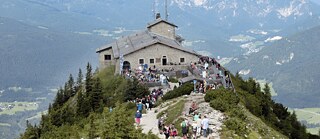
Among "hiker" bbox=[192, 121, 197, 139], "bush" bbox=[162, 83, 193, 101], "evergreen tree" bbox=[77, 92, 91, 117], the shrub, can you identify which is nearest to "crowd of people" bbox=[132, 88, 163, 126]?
"bush" bbox=[162, 83, 193, 101]

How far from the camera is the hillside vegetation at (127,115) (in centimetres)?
3086

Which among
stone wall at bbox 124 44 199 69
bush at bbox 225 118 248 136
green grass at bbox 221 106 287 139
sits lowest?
green grass at bbox 221 106 287 139

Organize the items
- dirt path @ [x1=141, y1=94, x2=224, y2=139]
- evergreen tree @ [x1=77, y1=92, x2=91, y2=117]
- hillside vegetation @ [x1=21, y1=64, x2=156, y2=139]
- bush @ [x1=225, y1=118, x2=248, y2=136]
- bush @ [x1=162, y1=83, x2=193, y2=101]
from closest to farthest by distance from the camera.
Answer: bush @ [x1=225, y1=118, x2=248, y2=136] < dirt path @ [x1=141, y1=94, x2=224, y2=139] < hillside vegetation @ [x1=21, y1=64, x2=156, y2=139] < bush @ [x1=162, y1=83, x2=193, y2=101] < evergreen tree @ [x1=77, y1=92, x2=91, y2=117]

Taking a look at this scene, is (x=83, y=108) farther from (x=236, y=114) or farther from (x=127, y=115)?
(x=127, y=115)

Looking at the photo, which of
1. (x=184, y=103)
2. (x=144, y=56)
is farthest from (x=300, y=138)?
(x=144, y=56)

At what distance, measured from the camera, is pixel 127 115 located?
108 ft

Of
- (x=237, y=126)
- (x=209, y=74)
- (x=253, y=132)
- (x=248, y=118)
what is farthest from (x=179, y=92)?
(x=237, y=126)

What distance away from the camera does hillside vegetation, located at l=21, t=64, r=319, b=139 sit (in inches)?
1215

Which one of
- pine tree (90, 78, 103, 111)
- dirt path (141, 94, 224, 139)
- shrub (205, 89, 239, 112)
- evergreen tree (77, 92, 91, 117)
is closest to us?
dirt path (141, 94, 224, 139)

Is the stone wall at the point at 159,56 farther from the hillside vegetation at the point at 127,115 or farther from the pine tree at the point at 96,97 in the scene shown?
the pine tree at the point at 96,97

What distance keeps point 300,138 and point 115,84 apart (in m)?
26.0

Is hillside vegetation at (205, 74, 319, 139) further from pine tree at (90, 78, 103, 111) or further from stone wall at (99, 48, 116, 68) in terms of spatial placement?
stone wall at (99, 48, 116, 68)

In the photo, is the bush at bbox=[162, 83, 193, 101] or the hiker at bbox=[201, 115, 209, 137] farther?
the bush at bbox=[162, 83, 193, 101]

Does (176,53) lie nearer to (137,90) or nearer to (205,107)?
(137,90)
